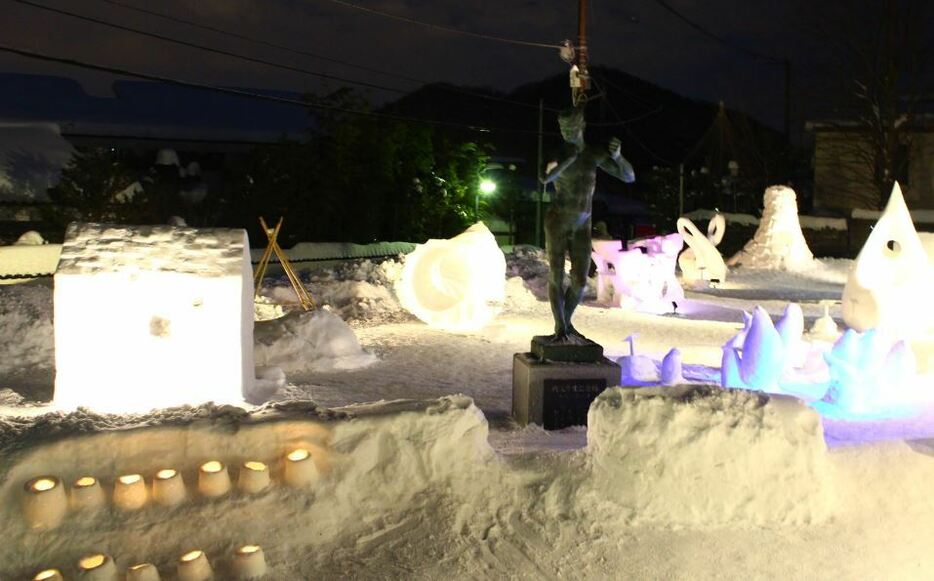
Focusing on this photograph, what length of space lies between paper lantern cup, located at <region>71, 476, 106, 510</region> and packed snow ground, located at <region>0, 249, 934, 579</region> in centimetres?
8

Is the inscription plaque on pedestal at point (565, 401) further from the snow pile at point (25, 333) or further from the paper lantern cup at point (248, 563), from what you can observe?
the snow pile at point (25, 333)

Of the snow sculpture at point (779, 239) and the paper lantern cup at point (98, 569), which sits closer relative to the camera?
the paper lantern cup at point (98, 569)

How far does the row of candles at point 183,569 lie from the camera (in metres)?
4.03

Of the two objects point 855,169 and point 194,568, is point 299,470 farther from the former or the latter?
point 855,169

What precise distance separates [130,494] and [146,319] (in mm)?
3131

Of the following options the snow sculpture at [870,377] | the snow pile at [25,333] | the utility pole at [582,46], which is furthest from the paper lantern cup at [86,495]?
the utility pole at [582,46]

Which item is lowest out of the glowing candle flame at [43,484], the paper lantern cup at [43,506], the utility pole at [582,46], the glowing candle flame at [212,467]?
the paper lantern cup at [43,506]

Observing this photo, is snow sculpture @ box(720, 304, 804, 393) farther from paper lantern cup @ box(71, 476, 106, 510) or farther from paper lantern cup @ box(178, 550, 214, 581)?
paper lantern cup @ box(71, 476, 106, 510)

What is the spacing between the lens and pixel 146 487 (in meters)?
4.71

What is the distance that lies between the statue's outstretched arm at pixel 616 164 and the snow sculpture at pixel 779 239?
57.8ft

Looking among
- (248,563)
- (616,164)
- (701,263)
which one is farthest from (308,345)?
(701,263)

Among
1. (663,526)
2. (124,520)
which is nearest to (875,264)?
(663,526)

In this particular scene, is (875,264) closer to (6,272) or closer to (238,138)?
(6,272)

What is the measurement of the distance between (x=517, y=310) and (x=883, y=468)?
35.0 ft
